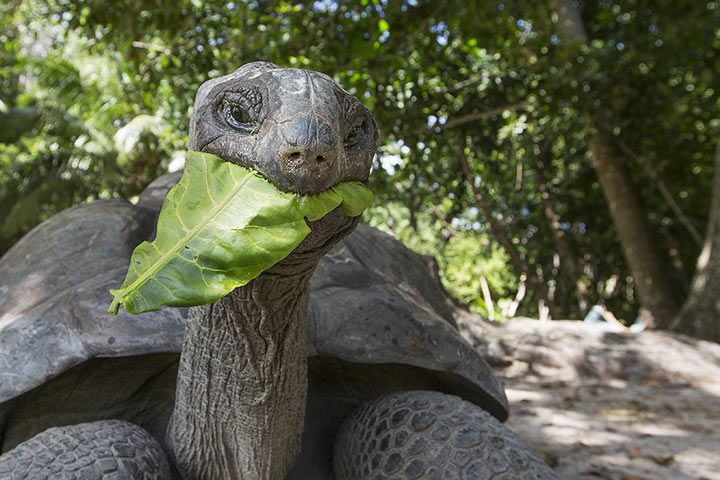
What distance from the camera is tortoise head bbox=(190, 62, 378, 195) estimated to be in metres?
1.03

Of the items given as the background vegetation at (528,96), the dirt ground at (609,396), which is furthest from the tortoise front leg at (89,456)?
the background vegetation at (528,96)

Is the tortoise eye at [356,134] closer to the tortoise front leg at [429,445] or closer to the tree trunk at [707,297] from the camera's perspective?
the tortoise front leg at [429,445]

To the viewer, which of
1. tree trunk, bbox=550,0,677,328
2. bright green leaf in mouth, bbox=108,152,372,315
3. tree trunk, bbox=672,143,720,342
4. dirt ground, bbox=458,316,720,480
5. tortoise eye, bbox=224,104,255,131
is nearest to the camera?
bright green leaf in mouth, bbox=108,152,372,315

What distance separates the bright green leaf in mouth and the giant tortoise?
0.12 feet

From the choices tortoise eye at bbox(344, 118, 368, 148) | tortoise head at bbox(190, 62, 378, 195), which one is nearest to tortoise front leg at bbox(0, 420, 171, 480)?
tortoise head at bbox(190, 62, 378, 195)

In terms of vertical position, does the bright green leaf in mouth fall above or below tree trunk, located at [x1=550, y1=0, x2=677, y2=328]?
above

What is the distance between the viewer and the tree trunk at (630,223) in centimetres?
625

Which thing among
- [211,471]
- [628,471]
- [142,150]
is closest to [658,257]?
[628,471]

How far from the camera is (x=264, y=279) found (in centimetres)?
124

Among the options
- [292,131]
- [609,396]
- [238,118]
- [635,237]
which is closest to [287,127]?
[292,131]

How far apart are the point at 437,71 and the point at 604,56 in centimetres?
133

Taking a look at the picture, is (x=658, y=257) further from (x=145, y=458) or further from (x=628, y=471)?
(x=145, y=458)

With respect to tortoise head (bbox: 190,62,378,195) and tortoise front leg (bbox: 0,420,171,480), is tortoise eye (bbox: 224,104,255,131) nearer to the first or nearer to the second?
tortoise head (bbox: 190,62,378,195)

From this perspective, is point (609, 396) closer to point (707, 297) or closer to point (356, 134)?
point (707, 297)
